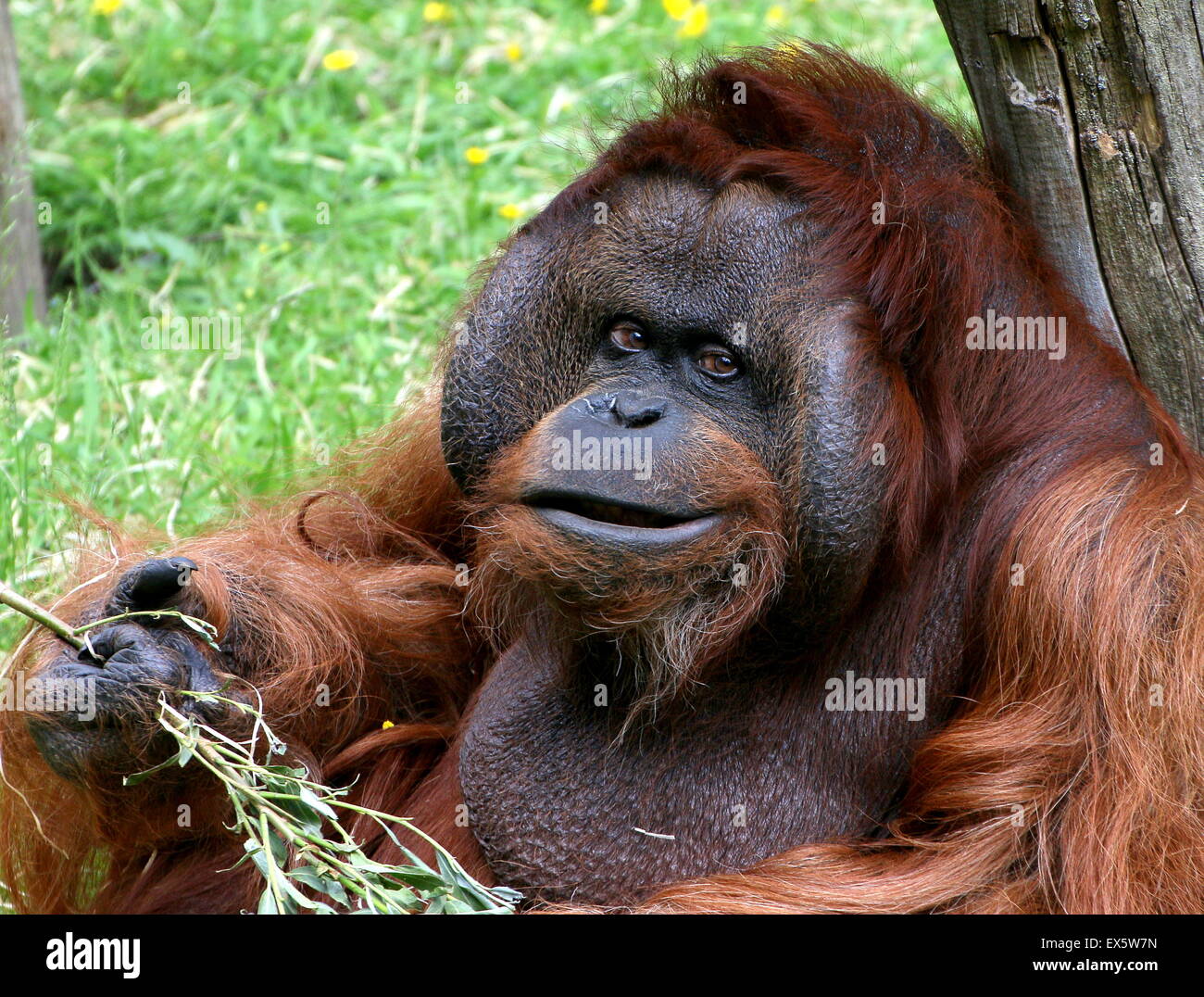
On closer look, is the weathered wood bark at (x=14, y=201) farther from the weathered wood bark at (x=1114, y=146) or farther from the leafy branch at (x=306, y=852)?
the weathered wood bark at (x=1114, y=146)

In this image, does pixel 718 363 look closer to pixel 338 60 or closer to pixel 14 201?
pixel 14 201

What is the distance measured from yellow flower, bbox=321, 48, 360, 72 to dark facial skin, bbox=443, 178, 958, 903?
11.5ft

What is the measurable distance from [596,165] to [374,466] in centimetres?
103

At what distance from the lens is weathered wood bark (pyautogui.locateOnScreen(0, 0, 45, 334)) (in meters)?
4.64

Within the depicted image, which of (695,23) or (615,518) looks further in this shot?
(695,23)

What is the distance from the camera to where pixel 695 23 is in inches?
233

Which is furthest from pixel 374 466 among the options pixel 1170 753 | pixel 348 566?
pixel 1170 753

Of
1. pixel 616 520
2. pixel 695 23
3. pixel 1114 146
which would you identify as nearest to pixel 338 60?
pixel 695 23

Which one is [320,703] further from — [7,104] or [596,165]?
[7,104]

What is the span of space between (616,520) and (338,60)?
13.3ft

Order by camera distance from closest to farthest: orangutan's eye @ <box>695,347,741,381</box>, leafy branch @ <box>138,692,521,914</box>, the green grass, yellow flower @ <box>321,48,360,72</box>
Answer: leafy branch @ <box>138,692,521,914</box> → orangutan's eye @ <box>695,347,741,381</box> → the green grass → yellow flower @ <box>321,48,360,72</box>

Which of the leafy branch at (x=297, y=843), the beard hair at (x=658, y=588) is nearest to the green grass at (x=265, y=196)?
the leafy branch at (x=297, y=843)

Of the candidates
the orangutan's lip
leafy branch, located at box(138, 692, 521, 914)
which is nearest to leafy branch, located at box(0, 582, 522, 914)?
leafy branch, located at box(138, 692, 521, 914)

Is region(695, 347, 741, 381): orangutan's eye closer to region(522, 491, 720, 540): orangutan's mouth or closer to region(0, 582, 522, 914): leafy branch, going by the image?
region(522, 491, 720, 540): orangutan's mouth
